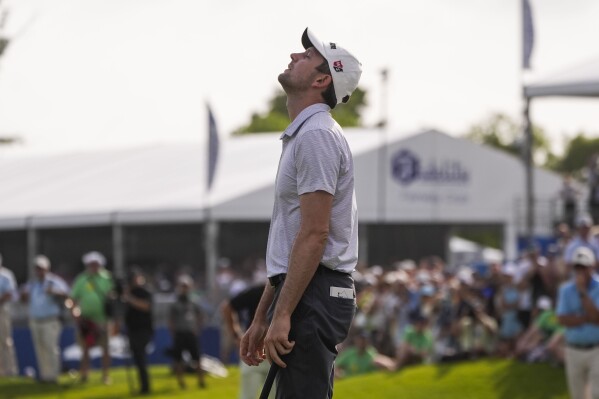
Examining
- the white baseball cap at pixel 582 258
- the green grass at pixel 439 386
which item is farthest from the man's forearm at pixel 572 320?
the green grass at pixel 439 386

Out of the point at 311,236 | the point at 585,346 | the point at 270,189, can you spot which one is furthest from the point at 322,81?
the point at 270,189

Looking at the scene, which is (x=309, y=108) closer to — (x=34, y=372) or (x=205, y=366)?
(x=205, y=366)

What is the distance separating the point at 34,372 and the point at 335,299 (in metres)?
18.2

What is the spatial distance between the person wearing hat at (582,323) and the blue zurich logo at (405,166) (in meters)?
18.2

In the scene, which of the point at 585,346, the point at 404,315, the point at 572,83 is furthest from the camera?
the point at 404,315

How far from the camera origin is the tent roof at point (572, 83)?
44.4ft

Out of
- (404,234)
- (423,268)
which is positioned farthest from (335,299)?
(404,234)

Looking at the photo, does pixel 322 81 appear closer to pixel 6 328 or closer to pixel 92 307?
pixel 92 307

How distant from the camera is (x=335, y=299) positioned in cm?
435

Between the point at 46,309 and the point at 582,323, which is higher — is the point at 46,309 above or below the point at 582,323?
below

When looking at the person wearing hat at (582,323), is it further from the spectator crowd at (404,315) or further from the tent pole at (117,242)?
the tent pole at (117,242)

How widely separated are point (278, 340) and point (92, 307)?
16.0 metres

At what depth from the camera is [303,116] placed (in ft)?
14.5

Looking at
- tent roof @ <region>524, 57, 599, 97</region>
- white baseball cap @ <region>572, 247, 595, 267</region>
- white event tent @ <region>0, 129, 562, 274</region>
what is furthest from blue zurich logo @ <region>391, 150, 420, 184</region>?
white baseball cap @ <region>572, 247, 595, 267</region>
